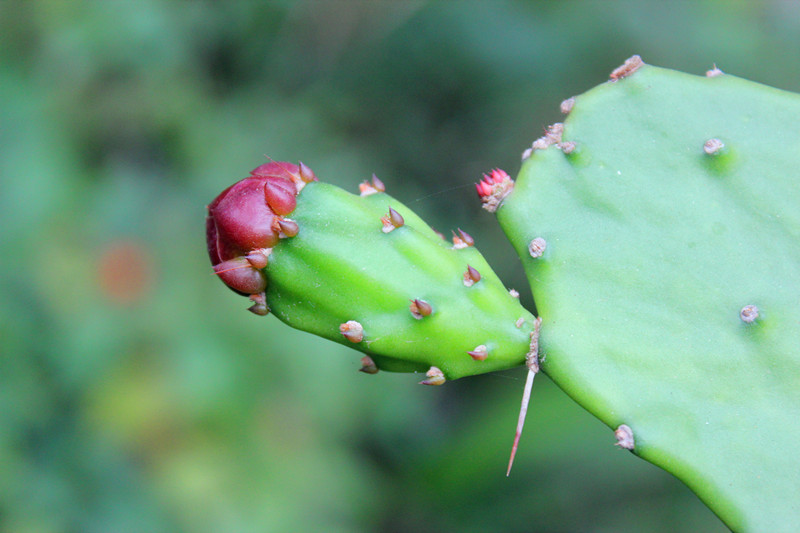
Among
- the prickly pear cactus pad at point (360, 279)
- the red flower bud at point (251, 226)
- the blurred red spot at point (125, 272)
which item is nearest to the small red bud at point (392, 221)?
the prickly pear cactus pad at point (360, 279)

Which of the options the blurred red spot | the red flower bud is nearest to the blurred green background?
the blurred red spot

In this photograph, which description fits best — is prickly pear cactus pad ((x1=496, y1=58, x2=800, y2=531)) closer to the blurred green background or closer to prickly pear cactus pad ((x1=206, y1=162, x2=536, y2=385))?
prickly pear cactus pad ((x1=206, y1=162, x2=536, y2=385))

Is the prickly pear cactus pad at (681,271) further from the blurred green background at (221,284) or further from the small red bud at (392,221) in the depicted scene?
the blurred green background at (221,284)

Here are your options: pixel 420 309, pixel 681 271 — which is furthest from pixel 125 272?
pixel 681 271

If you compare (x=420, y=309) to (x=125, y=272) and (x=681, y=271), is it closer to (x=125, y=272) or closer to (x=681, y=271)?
(x=681, y=271)

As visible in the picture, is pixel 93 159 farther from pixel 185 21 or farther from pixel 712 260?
pixel 712 260

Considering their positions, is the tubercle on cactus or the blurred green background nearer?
the tubercle on cactus

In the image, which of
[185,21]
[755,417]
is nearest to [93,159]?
[185,21]
